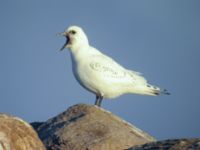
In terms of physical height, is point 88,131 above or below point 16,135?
below

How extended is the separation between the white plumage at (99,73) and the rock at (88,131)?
21.0ft

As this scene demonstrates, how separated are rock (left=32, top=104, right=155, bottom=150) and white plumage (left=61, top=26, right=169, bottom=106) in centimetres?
639

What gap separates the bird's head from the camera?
3083cm

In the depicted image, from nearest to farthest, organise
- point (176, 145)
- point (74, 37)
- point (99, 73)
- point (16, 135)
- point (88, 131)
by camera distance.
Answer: point (176, 145) → point (16, 135) → point (88, 131) → point (99, 73) → point (74, 37)

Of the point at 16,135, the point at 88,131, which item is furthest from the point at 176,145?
the point at 88,131

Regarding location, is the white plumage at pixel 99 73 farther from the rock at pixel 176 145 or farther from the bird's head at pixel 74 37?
the rock at pixel 176 145

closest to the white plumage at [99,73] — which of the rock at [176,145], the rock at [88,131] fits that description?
the rock at [88,131]

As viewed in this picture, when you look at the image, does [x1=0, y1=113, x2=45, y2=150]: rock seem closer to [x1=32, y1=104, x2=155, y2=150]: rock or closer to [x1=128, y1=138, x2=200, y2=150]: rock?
[x1=128, y1=138, x2=200, y2=150]: rock

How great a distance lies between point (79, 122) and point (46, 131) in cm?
119

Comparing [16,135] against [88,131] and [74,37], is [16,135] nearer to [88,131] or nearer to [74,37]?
[88,131]

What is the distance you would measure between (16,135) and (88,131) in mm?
6840

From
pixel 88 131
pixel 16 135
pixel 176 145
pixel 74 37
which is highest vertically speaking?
pixel 74 37

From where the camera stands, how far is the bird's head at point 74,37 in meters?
30.8

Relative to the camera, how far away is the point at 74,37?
31.0 metres
